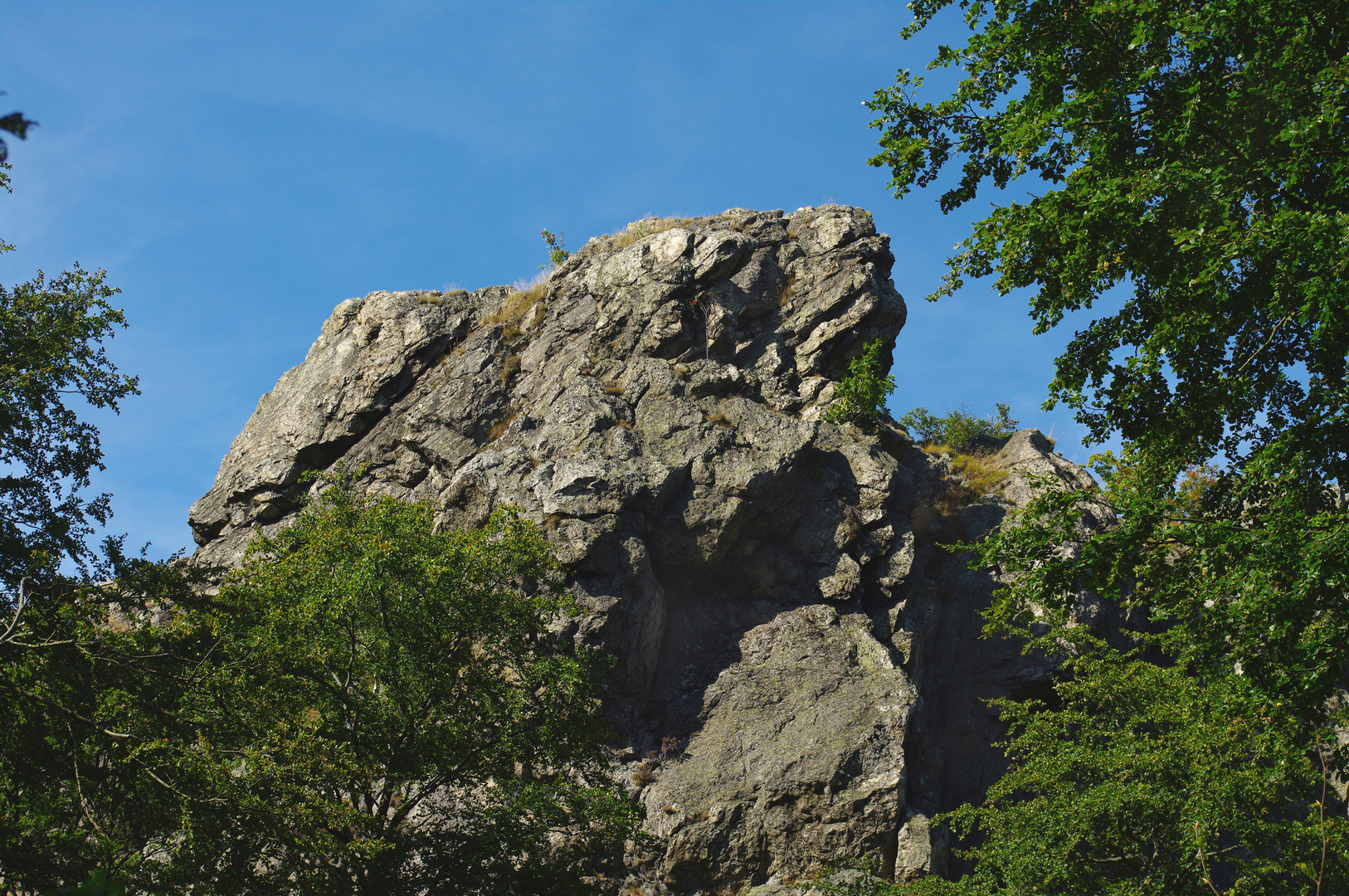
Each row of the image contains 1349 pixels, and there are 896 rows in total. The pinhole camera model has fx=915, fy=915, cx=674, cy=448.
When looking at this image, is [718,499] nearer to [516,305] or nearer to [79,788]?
[516,305]

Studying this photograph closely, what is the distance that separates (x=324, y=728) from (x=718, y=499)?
13245mm

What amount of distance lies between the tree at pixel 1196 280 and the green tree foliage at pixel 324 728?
9693mm

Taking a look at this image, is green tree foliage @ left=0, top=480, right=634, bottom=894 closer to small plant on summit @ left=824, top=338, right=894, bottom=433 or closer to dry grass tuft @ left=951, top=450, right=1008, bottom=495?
small plant on summit @ left=824, top=338, right=894, bottom=433

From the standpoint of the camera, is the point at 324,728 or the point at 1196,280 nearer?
the point at 1196,280

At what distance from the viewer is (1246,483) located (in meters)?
10.8

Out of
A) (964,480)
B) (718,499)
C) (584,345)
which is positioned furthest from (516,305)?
(964,480)

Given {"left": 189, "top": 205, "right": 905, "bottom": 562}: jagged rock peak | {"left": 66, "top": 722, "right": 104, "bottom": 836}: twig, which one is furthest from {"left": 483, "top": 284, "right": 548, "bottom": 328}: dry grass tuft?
{"left": 66, "top": 722, "right": 104, "bottom": 836}: twig

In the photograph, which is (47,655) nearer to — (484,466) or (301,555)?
(301,555)

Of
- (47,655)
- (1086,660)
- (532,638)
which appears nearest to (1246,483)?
(1086,660)

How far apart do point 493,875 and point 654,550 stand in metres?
11.2

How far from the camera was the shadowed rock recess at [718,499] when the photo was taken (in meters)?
22.2

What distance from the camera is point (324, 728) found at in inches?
651

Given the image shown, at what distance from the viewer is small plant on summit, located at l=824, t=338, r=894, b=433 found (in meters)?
30.1

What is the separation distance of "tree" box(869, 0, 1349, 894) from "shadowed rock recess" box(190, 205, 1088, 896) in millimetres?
10620
